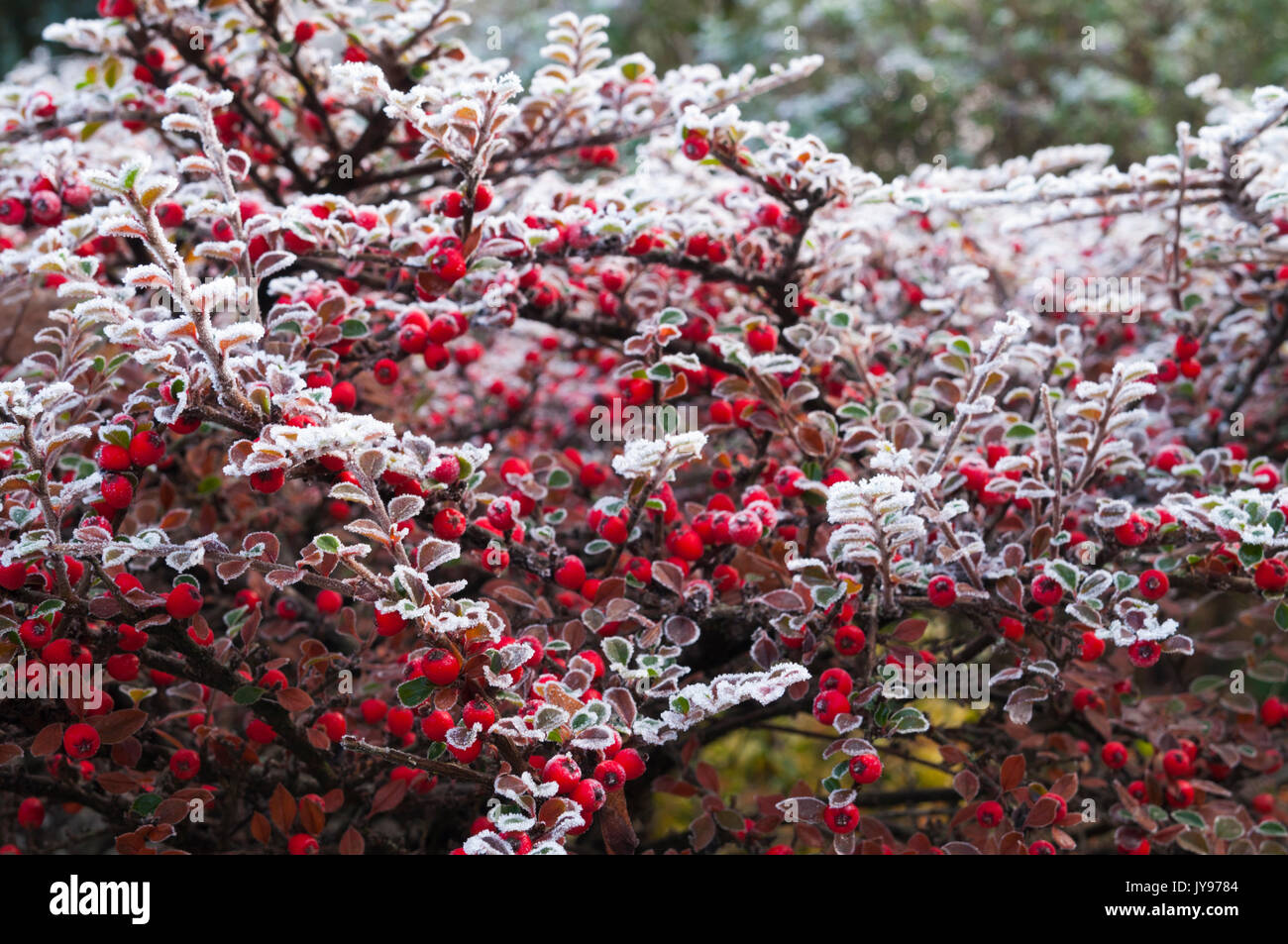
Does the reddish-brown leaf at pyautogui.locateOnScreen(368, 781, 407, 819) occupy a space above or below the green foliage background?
below

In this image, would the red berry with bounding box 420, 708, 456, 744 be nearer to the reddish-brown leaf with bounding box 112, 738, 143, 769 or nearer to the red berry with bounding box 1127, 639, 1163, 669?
the reddish-brown leaf with bounding box 112, 738, 143, 769

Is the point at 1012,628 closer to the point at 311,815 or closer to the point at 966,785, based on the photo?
the point at 966,785

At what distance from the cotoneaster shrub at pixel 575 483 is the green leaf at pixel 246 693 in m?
0.04

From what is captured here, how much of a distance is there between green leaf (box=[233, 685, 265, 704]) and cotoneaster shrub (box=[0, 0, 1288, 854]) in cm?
4

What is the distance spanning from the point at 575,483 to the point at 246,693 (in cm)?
99

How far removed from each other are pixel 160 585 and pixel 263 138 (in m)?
1.05

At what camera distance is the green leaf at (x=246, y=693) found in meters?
1.58

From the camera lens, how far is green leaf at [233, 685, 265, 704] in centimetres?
158

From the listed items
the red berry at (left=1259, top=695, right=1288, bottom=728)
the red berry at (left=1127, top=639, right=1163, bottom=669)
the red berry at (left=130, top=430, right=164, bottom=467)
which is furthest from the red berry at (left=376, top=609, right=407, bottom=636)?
the red berry at (left=1259, top=695, right=1288, bottom=728)

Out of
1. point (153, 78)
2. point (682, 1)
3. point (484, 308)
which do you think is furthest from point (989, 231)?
point (682, 1)

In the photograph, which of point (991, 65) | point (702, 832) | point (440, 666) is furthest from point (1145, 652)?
point (991, 65)

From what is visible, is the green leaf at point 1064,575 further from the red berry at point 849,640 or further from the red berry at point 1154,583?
the red berry at point 849,640

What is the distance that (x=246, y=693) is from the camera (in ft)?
5.18

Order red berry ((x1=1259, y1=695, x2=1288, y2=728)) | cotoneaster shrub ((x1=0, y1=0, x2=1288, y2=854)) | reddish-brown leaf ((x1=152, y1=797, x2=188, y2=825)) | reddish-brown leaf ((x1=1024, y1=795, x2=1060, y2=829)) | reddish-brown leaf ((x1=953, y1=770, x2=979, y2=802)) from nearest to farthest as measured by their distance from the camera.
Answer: cotoneaster shrub ((x1=0, y1=0, x2=1288, y2=854)) < reddish-brown leaf ((x1=152, y1=797, x2=188, y2=825)) < reddish-brown leaf ((x1=1024, y1=795, x2=1060, y2=829)) < reddish-brown leaf ((x1=953, y1=770, x2=979, y2=802)) < red berry ((x1=1259, y1=695, x2=1288, y2=728))
